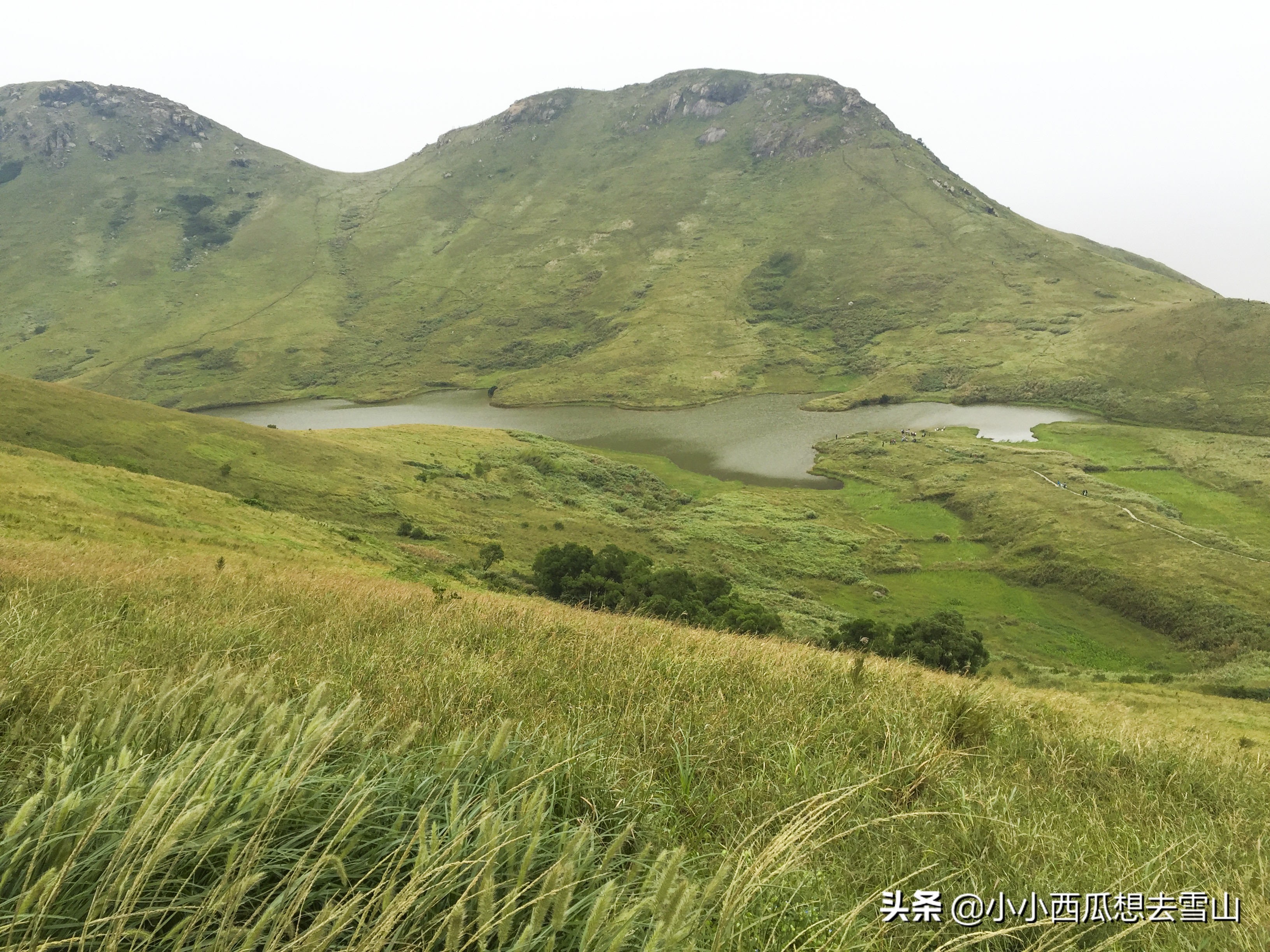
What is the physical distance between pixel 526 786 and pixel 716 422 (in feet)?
397

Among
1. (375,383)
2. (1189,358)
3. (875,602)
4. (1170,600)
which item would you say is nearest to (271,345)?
(375,383)

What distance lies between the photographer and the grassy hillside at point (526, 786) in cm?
186

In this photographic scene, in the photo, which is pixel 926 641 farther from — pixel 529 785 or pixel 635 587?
pixel 529 785

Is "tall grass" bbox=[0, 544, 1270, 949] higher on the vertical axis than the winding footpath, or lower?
higher

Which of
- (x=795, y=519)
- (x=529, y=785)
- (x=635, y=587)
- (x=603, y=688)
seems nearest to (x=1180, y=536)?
(x=795, y=519)

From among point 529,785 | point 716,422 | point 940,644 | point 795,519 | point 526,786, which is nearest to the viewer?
point 526,786

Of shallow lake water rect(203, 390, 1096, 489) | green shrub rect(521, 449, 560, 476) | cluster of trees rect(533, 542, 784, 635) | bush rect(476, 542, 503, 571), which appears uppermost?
shallow lake water rect(203, 390, 1096, 489)

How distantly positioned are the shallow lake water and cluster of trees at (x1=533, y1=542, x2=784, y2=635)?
5111 centimetres

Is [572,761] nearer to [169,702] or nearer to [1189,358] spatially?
[169,702]

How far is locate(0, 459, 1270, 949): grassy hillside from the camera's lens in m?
1.86

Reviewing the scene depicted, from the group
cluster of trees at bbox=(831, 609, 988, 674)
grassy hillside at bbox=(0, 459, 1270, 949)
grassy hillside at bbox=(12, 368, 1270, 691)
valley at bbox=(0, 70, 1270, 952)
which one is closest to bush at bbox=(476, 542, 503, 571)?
grassy hillside at bbox=(12, 368, 1270, 691)

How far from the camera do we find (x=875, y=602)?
5312cm

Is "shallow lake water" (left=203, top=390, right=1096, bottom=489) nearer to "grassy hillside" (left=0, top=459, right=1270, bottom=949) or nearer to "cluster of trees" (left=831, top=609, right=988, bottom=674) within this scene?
"cluster of trees" (left=831, top=609, right=988, bottom=674)

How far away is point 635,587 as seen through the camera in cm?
3522
